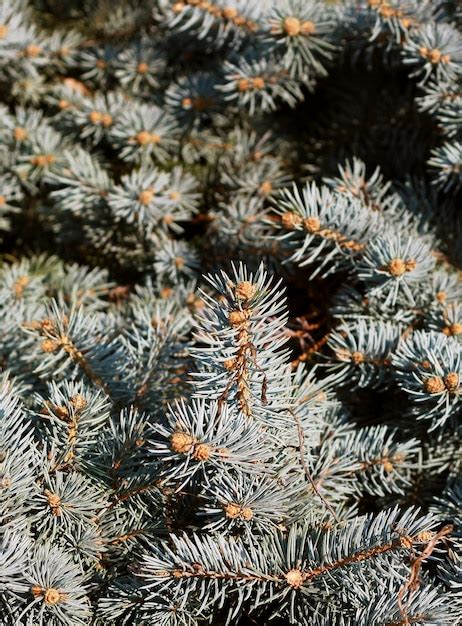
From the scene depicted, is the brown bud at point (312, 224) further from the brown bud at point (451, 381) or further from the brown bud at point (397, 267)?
the brown bud at point (451, 381)

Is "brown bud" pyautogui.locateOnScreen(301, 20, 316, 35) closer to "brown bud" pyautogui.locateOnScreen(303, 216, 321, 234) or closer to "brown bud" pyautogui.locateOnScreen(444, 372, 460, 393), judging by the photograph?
"brown bud" pyautogui.locateOnScreen(303, 216, 321, 234)

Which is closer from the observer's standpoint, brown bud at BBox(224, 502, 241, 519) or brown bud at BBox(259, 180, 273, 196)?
brown bud at BBox(224, 502, 241, 519)

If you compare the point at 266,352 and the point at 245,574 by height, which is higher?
the point at 266,352

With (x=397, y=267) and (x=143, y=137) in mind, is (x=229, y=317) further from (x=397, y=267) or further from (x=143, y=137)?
(x=143, y=137)

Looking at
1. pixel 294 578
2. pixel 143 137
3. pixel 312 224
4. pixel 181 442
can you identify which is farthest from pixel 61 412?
pixel 143 137

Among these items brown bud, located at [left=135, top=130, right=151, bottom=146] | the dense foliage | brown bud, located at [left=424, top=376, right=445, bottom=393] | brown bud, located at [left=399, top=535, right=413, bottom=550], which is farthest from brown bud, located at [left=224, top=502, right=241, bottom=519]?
brown bud, located at [left=135, top=130, right=151, bottom=146]

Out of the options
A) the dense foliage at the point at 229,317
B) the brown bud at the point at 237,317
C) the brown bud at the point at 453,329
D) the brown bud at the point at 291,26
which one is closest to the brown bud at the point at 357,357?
the dense foliage at the point at 229,317

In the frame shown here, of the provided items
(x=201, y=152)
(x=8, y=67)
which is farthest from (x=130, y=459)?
(x=8, y=67)

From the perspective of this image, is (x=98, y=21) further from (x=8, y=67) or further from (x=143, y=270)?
(x=143, y=270)
